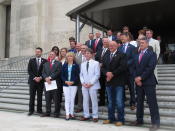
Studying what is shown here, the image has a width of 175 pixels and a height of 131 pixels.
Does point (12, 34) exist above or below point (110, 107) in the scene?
above

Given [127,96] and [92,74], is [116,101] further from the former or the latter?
[127,96]

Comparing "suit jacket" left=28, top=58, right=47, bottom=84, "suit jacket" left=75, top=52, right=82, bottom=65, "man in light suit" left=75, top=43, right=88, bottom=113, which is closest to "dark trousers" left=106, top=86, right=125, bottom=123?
"man in light suit" left=75, top=43, right=88, bottom=113

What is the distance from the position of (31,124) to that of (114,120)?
2.12 m

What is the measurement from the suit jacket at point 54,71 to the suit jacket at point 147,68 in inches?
101

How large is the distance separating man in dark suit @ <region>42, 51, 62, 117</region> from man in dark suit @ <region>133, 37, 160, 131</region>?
249cm

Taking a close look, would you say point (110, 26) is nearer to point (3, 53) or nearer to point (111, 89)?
point (111, 89)

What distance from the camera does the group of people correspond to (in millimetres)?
7031

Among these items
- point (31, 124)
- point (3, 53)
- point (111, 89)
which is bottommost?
point (31, 124)

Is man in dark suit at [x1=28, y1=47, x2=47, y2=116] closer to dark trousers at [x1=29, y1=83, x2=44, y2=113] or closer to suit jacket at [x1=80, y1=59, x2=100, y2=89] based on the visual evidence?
dark trousers at [x1=29, y1=83, x2=44, y2=113]

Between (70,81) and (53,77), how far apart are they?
0.59m

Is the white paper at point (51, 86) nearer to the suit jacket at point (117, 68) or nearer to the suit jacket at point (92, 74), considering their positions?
the suit jacket at point (92, 74)

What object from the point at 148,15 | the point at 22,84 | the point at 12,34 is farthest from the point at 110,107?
the point at 12,34

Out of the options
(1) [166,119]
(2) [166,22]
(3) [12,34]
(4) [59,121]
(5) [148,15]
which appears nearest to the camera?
(1) [166,119]

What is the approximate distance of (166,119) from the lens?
7285 mm
